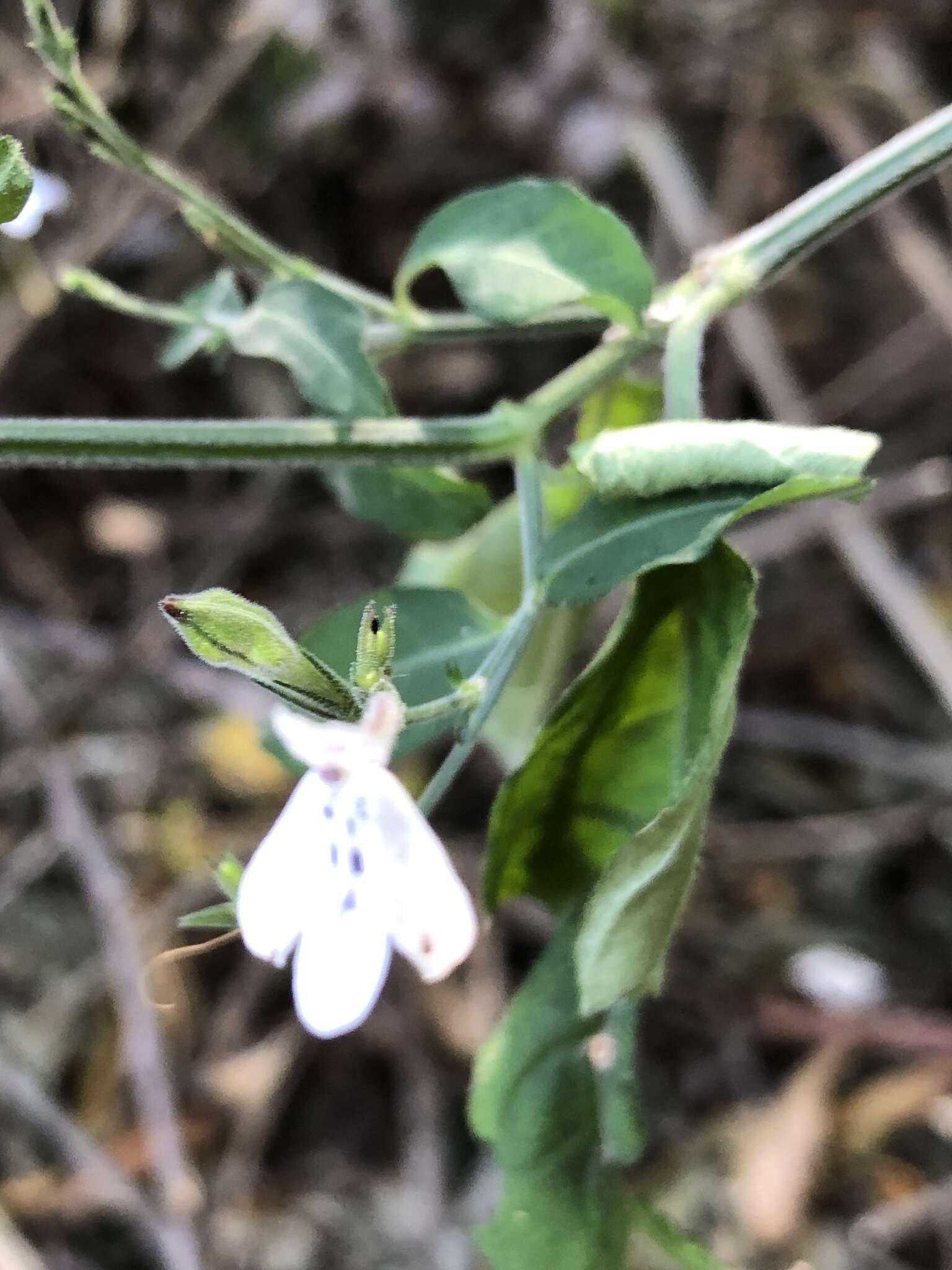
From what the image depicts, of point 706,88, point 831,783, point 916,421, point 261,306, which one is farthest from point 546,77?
point 261,306

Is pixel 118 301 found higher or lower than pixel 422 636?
A: higher

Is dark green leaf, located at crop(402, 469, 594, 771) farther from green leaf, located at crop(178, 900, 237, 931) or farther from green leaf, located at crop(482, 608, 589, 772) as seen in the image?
green leaf, located at crop(178, 900, 237, 931)

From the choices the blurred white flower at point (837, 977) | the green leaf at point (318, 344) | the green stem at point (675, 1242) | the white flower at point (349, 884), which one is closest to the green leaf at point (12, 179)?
the green leaf at point (318, 344)

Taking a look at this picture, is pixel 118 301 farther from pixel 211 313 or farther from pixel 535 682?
pixel 535 682

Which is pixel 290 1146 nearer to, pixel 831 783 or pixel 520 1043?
pixel 831 783

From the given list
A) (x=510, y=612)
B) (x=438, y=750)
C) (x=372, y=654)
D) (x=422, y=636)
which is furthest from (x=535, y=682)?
(x=438, y=750)

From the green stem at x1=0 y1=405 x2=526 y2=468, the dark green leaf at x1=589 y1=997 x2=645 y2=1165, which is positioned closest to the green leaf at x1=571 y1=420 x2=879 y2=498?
the green stem at x1=0 y1=405 x2=526 y2=468
